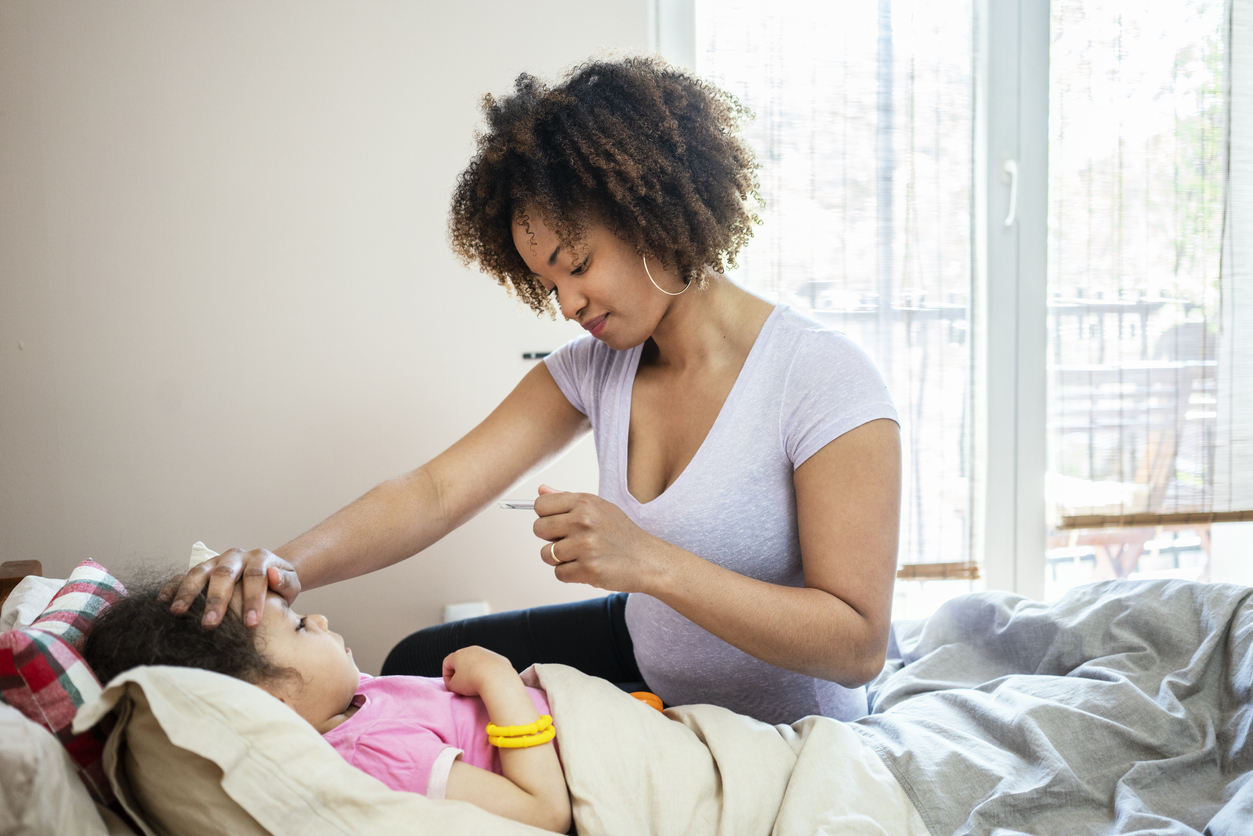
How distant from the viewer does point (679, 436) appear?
3.81 feet

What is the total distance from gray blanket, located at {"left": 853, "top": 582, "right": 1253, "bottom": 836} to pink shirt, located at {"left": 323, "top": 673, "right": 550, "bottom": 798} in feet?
1.53

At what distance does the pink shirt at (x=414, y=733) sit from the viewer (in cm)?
78

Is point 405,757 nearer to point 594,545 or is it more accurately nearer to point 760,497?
point 594,545

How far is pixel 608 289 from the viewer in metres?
1.10

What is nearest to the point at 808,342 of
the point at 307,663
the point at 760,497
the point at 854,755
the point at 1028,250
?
the point at 760,497

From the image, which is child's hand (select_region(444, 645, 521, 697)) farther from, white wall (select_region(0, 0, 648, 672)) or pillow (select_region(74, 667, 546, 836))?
white wall (select_region(0, 0, 648, 672))

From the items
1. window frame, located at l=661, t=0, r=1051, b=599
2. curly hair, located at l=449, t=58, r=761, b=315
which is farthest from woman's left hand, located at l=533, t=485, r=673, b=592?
window frame, located at l=661, t=0, r=1051, b=599

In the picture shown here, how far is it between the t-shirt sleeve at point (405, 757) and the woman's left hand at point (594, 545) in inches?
8.8

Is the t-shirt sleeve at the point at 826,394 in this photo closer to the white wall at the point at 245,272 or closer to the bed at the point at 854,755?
the bed at the point at 854,755

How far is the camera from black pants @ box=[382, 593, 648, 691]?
1.38 m

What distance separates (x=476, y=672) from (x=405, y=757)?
128 millimetres

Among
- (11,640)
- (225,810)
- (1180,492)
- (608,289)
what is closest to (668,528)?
(608,289)

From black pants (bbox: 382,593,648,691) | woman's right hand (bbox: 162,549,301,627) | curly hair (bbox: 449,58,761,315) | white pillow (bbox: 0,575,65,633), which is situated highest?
curly hair (bbox: 449,58,761,315)

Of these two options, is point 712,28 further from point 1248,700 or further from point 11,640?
point 11,640
